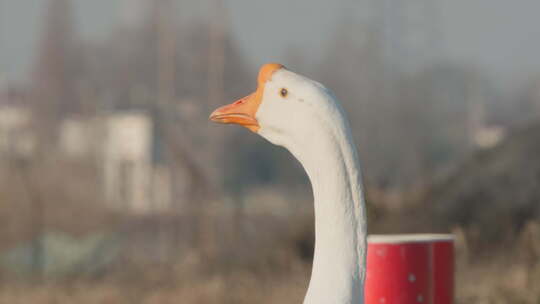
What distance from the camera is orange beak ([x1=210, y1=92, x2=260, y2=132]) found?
7.12 ft

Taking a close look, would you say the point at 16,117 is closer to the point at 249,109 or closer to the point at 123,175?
the point at 123,175

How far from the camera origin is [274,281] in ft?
22.1

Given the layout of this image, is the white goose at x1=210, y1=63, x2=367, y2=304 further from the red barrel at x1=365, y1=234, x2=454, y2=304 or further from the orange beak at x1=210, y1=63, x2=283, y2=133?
the red barrel at x1=365, y1=234, x2=454, y2=304

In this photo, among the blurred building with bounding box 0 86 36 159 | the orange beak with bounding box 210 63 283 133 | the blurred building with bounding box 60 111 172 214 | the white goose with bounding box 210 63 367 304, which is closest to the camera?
the white goose with bounding box 210 63 367 304

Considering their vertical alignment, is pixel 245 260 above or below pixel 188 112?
below

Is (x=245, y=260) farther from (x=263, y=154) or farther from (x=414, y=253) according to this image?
(x=263, y=154)

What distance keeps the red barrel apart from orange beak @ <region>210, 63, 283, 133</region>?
87 cm

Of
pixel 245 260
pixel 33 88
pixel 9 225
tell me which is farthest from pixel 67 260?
pixel 33 88

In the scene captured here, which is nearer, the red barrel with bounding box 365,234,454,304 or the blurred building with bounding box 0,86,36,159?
the red barrel with bounding box 365,234,454,304

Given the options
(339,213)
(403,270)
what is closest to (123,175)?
(403,270)

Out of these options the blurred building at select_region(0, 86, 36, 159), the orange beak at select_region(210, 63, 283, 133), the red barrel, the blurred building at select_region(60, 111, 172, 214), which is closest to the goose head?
the orange beak at select_region(210, 63, 283, 133)

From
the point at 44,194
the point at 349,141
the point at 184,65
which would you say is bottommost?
the point at 44,194

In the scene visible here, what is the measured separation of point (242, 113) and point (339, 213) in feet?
1.19

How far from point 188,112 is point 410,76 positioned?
214 inches
